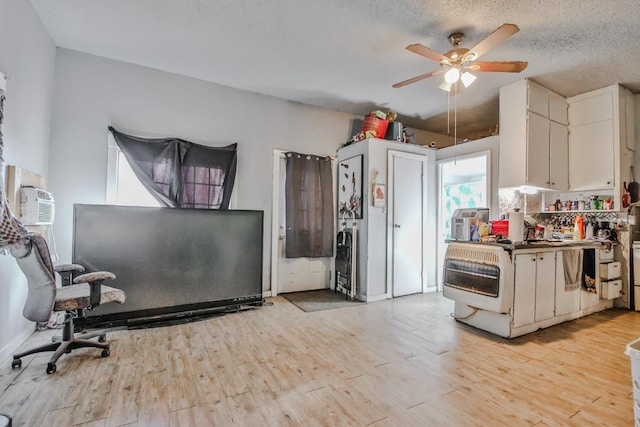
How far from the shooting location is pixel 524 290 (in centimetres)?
276

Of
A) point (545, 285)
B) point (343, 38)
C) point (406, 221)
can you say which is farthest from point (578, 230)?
point (343, 38)

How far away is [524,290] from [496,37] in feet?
7.18

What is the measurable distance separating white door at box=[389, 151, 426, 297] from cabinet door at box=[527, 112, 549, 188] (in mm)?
1369

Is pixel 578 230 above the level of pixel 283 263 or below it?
above

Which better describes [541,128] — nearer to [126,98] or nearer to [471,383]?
[471,383]

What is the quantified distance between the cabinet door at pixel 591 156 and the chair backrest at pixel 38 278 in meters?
5.63

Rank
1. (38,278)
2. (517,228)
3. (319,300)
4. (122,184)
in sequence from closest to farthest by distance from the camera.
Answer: (38,278) → (517,228) → (122,184) → (319,300)

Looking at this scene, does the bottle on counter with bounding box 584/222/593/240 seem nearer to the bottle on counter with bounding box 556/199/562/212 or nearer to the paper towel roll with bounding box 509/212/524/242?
the bottle on counter with bounding box 556/199/562/212

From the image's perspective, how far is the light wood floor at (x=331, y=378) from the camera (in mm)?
1630

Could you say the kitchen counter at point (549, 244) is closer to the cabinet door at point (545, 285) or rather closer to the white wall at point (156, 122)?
the cabinet door at point (545, 285)

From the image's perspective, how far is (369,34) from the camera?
2756mm

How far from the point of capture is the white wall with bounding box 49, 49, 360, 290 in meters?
3.09

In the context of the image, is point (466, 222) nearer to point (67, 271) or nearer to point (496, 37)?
point (496, 37)

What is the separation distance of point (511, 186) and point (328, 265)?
8.88 ft
